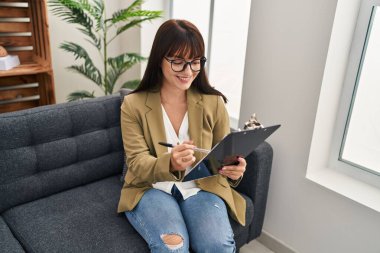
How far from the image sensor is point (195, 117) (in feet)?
4.42

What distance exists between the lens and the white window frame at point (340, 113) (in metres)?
1.41

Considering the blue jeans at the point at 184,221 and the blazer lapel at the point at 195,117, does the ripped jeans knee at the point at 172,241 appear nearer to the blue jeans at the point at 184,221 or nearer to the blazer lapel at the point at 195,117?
the blue jeans at the point at 184,221

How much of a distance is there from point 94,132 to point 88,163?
0.51 ft

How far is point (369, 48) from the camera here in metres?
1.45

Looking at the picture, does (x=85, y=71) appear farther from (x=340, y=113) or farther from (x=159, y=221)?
(x=340, y=113)

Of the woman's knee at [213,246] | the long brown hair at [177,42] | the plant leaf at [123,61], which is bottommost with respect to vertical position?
the woman's knee at [213,246]

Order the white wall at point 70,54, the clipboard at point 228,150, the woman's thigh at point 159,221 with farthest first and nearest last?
the white wall at point 70,54 → the woman's thigh at point 159,221 → the clipboard at point 228,150

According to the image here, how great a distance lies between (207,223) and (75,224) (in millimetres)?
535

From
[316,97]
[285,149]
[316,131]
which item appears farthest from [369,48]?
[285,149]

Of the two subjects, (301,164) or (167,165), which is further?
(301,164)

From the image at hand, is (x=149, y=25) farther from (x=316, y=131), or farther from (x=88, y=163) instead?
(x=316, y=131)

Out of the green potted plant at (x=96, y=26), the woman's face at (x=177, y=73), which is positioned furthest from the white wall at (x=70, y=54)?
the woman's face at (x=177, y=73)

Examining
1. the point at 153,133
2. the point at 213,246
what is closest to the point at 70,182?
the point at 153,133

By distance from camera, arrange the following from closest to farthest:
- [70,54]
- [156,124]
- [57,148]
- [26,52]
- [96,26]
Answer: [156,124], [57,148], [26,52], [96,26], [70,54]
